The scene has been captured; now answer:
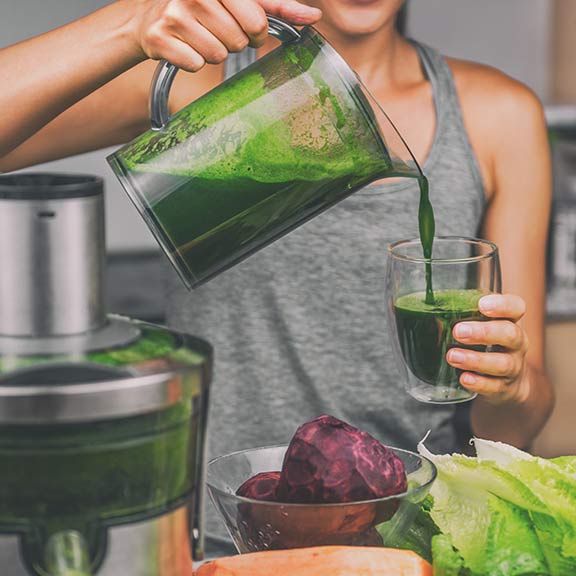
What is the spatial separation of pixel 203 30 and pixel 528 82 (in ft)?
8.47

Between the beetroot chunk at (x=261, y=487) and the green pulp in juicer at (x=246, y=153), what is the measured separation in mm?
216

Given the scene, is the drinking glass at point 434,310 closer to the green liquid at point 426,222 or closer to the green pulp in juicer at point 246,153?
the green liquid at point 426,222

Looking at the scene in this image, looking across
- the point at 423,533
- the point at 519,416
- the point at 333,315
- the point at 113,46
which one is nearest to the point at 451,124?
the point at 333,315

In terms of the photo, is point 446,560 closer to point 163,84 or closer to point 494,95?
point 163,84

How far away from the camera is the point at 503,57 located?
3.31 meters

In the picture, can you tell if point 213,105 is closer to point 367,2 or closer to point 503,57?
point 367,2

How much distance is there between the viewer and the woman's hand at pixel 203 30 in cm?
90

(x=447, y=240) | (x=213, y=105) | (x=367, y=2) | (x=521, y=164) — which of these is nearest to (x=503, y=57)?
(x=521, y=164)

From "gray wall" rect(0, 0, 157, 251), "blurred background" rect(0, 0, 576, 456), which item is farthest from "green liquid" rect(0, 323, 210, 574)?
"gray wall" rect(0, 0, 157, 251)

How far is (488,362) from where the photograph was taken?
1074mm

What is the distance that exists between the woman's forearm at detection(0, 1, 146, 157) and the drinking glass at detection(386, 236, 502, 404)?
0.35m

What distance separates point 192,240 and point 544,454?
6.94ft

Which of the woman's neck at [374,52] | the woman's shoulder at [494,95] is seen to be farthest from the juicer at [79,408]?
the woman's shoulder at [494,95]

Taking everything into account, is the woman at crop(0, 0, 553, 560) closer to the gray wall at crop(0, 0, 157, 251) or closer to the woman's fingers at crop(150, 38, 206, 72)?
the woman's fingers at crop(150, 38, 206, 72)
